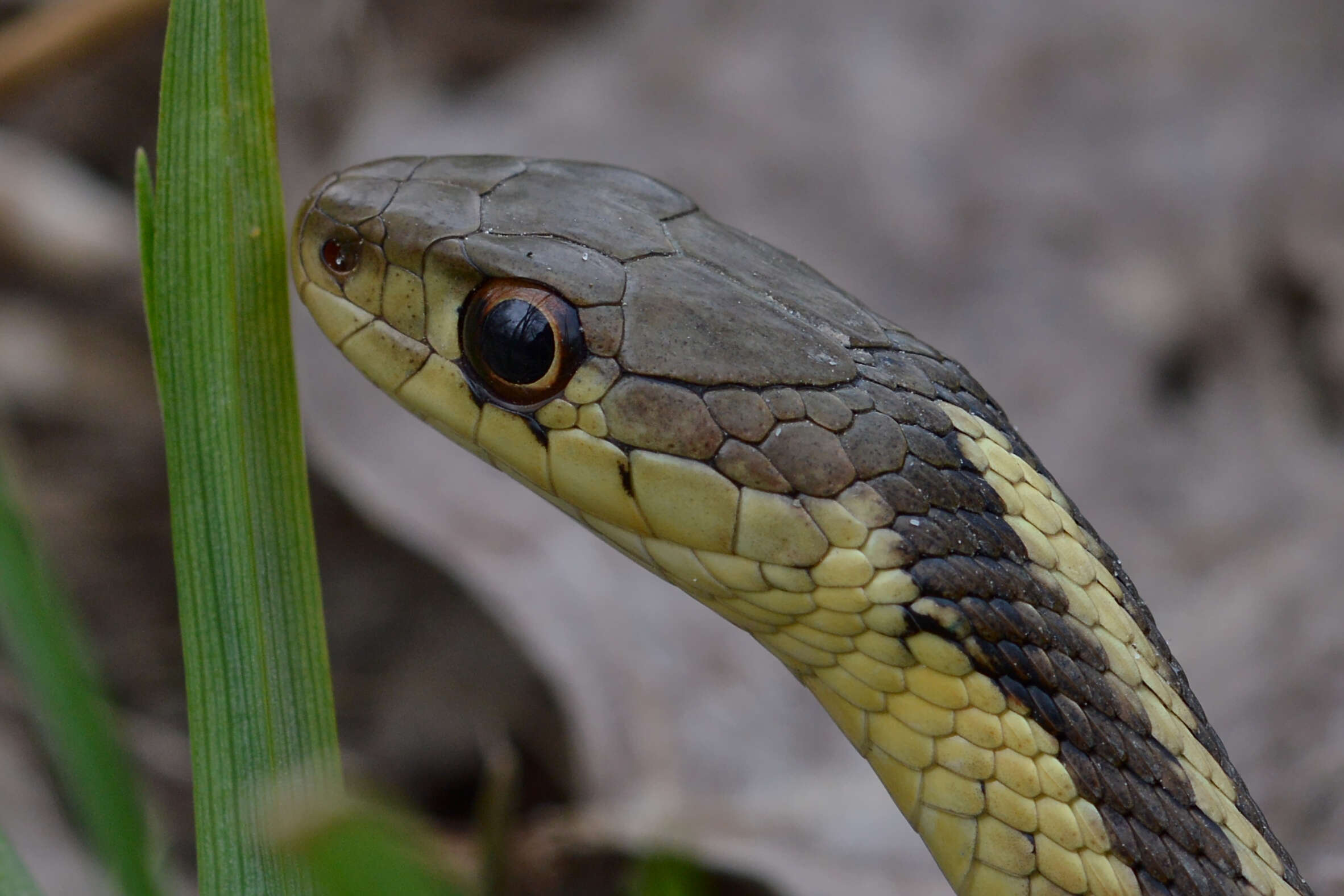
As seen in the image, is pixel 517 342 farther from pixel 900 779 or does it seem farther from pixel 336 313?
pixel 900 779

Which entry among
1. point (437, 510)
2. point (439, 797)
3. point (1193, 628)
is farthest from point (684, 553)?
point (1193, 628)

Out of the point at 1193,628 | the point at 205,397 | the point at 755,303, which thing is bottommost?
the point at 205,397

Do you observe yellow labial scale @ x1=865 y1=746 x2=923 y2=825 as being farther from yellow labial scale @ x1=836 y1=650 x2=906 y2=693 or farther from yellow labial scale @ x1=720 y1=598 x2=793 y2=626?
yellow labial scale @ x1=720 y1=598 x2=793 y2=626

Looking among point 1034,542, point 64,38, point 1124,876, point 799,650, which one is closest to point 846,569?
point 799,650

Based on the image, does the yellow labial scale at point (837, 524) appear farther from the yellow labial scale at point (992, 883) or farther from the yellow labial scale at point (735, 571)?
the yellow labial scale at point (992, 883)

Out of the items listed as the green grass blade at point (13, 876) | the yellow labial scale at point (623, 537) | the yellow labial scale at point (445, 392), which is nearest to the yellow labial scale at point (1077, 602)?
the yellow labial scale at point (623, 537)

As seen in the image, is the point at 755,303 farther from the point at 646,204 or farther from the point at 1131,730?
the point at 1131,730
